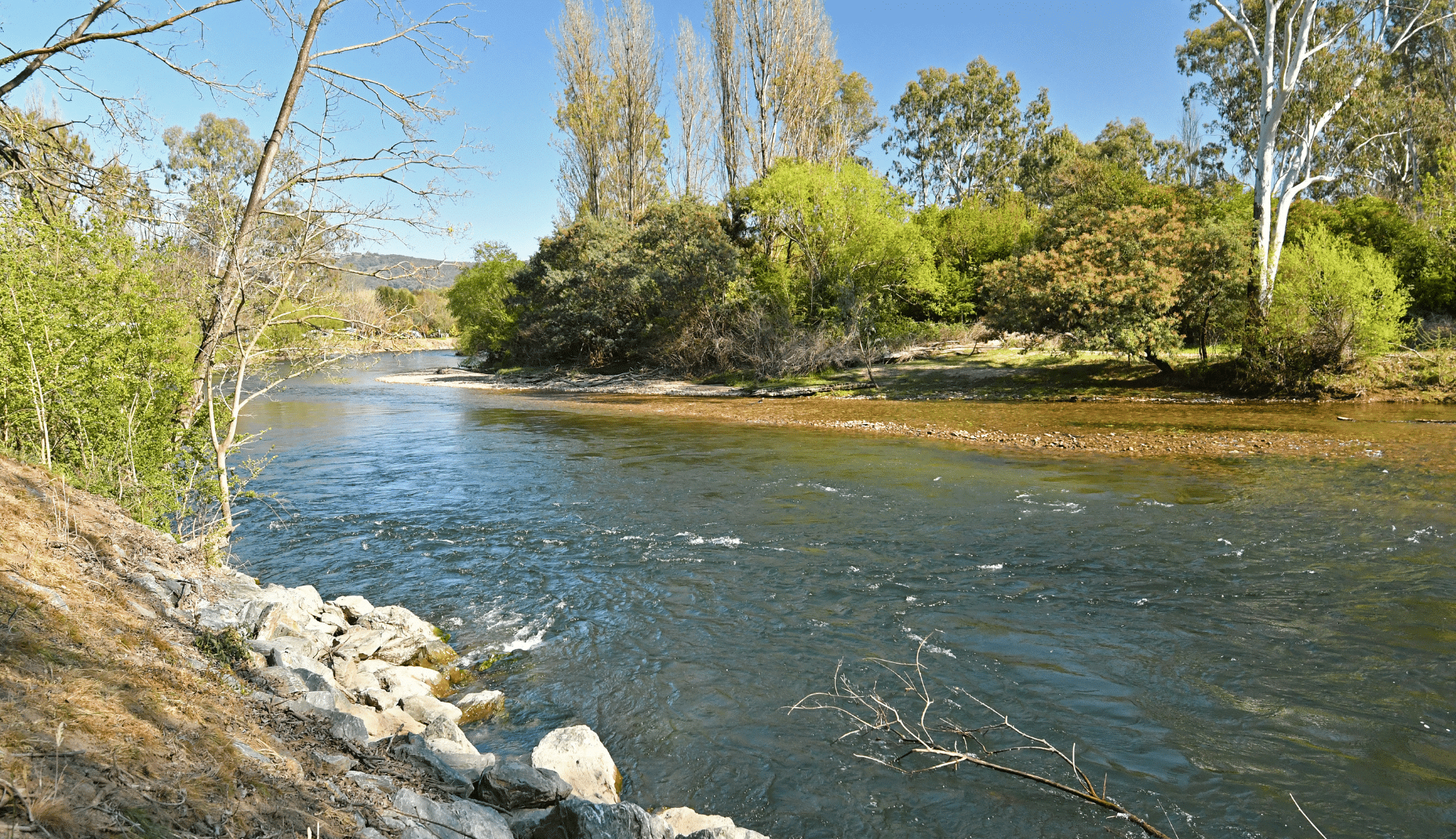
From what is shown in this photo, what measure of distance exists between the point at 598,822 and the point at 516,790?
2.25ft

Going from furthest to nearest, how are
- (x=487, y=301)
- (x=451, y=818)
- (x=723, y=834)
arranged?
(x=487, y=301)
(x=723, y=834)
(x=451, y=818)

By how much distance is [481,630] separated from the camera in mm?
8461

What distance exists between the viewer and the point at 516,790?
14.2 feet

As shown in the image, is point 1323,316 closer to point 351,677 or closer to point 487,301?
point 351,677

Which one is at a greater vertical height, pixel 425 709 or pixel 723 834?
pixel 723 834

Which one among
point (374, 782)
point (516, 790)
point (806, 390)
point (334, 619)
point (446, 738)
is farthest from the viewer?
point (806, 390)

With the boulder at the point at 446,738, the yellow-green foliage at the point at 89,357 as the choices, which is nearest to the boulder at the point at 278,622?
the boulder at the point at 446,738

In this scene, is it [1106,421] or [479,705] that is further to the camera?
[1106,421]

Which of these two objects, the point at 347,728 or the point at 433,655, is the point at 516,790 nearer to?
the point at 347,728

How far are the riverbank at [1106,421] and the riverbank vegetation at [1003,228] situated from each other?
104 inches

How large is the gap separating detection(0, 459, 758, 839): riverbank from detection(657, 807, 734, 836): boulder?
2 centimetres

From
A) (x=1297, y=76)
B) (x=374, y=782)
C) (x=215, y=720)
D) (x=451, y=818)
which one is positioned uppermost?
(x=1297, y=76)

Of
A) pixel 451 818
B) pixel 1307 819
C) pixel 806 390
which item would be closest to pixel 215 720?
pixel 451 818

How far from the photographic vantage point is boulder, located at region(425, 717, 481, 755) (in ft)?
16.4
